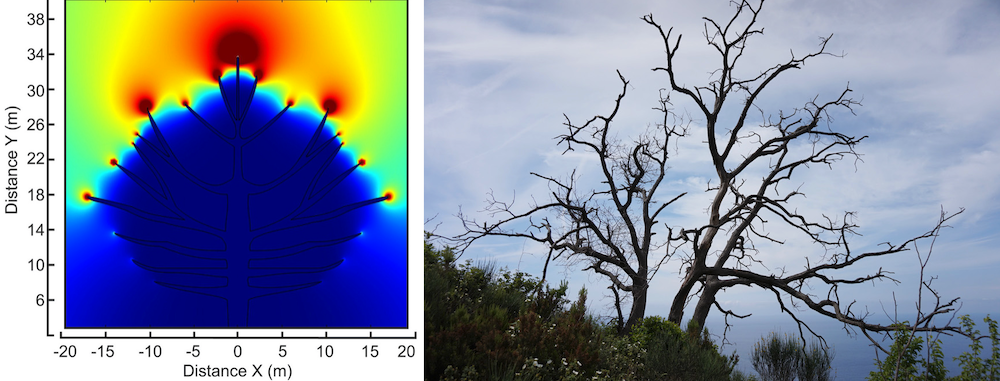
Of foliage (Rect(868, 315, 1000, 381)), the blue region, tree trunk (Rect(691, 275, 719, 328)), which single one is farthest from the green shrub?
the blue region

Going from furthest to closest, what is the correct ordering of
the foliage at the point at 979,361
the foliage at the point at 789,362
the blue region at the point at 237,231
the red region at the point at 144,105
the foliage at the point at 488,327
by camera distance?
the foliage at the point at 789,362
the foliage at the point at 979,361
the foliage at the point at 488,327
the red region at the point at 144,105
the blue region at the point at 237,231

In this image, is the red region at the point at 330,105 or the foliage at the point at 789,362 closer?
the red region at the point at 330,105

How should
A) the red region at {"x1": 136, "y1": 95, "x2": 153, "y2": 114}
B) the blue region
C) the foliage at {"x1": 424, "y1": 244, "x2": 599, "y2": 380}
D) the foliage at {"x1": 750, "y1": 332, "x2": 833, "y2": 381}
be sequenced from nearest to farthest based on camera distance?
the blue region
the red region at {"x1": 136, "y1": 95, "x2": 153, "y2": 114}
the foliage at {"x1": 424, "y1": 244, "x2": 599, "y2": 380}
the foliage at {"x1": 750, "y1": 332, "x2": 833, "y2": 381}

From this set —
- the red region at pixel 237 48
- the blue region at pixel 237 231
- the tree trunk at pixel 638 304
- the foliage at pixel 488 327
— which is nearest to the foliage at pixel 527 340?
the foliage at pixel 488 327

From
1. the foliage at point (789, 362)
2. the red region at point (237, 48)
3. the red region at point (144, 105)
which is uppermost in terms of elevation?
the red region at point (237, 48)

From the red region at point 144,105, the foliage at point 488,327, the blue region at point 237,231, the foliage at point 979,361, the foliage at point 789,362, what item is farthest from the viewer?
the foliage at point 789,362

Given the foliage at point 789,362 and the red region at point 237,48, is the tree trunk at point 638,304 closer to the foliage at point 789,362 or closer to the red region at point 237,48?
the foliage at point 789,362

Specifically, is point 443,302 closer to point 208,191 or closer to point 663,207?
point 208,191

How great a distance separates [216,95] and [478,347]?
2.95 m

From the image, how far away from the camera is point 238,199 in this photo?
12.1ft

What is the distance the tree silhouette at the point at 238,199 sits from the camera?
3611 mm

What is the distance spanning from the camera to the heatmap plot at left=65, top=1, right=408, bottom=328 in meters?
3.60

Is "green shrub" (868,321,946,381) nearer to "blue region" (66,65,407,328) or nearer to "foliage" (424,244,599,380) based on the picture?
"foliage" (424,244,599,380)

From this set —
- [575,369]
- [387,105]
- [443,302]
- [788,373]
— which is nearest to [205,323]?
[387,105]
